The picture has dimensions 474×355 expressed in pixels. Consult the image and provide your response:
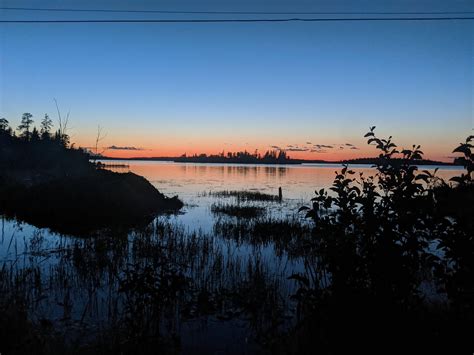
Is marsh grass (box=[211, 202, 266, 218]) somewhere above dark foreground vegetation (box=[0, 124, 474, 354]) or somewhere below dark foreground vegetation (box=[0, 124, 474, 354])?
below

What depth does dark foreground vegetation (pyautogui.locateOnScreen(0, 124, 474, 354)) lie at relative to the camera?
15.6ft

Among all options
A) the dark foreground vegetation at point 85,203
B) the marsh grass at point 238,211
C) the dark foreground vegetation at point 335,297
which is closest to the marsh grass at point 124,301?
the dark foreground vegetation at point 335,297

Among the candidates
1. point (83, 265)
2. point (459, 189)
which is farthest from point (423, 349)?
point (83, 265)

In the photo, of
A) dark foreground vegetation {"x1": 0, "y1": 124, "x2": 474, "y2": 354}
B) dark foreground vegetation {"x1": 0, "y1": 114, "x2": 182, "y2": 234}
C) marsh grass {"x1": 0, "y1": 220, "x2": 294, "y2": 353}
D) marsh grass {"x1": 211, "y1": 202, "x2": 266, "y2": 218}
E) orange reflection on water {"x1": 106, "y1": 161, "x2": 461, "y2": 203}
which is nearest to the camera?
dark foreground vegetation {"x1": 0, "y1": 124, "x2": 474, "y2": 354}

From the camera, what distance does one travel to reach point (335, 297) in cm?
562

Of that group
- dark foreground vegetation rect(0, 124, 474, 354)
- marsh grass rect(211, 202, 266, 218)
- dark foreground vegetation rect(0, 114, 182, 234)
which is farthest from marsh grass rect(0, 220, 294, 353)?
marsh grass rect(211, 202, 266, 218)

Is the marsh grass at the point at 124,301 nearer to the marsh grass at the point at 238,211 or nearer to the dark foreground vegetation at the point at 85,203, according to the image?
the dark foreground vegetation at the point at 85,203

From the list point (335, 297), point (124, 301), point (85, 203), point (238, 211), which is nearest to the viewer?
point (335, 297)

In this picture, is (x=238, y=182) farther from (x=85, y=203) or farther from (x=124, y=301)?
(x=124, y=301)

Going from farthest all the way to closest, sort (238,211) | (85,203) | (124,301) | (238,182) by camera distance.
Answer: (238,182), (238,211), (85,203), (124,301)

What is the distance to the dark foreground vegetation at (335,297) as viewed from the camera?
15.6 ft

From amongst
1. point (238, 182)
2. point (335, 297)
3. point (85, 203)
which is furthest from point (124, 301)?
point (238, 182)

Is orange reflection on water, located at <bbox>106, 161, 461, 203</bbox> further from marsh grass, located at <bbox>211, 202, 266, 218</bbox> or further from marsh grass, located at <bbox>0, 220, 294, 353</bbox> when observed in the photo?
marsh grass, located at <bbox>211, 202, 266, 218</bbox>

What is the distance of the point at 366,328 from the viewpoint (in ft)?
17.9
